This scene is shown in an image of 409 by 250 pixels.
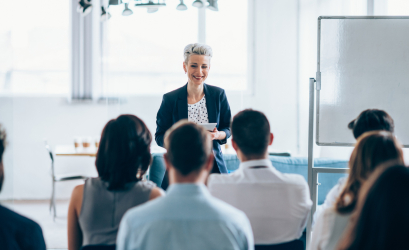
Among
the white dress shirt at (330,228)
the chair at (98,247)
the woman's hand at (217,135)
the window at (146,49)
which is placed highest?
the window at (146,49)

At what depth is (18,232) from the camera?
3.19 ft

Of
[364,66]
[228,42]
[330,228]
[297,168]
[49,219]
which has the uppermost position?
[228,42]

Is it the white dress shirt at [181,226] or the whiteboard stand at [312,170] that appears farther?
the whiteboard stand at [312,170]

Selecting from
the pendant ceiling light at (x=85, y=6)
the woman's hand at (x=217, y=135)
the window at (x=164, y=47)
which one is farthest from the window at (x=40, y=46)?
the woman's hand at (x=217, y=135)

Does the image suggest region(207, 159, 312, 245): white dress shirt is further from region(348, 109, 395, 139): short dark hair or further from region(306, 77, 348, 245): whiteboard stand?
region(306, 77, 348, 245): whiteboard stand

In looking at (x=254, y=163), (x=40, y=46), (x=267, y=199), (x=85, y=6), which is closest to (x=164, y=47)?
(x=85, y=6)

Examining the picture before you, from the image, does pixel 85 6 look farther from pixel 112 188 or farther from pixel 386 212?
pixel 386 212

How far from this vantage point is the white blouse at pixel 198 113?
2.13m

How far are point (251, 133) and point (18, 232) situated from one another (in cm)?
81

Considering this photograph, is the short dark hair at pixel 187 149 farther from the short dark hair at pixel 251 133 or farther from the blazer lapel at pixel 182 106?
the blazer lapel at pixel 182 106

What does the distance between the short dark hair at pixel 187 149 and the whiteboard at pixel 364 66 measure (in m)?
1.34

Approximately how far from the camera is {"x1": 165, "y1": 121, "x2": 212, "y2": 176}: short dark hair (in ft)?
3.28

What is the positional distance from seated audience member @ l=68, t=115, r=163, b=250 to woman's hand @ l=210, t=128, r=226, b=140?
0.69 metres

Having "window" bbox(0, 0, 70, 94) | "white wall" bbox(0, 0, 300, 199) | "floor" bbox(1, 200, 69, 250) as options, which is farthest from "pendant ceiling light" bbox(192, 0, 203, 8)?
"floor" bbox(1, 200, 69, 250)
